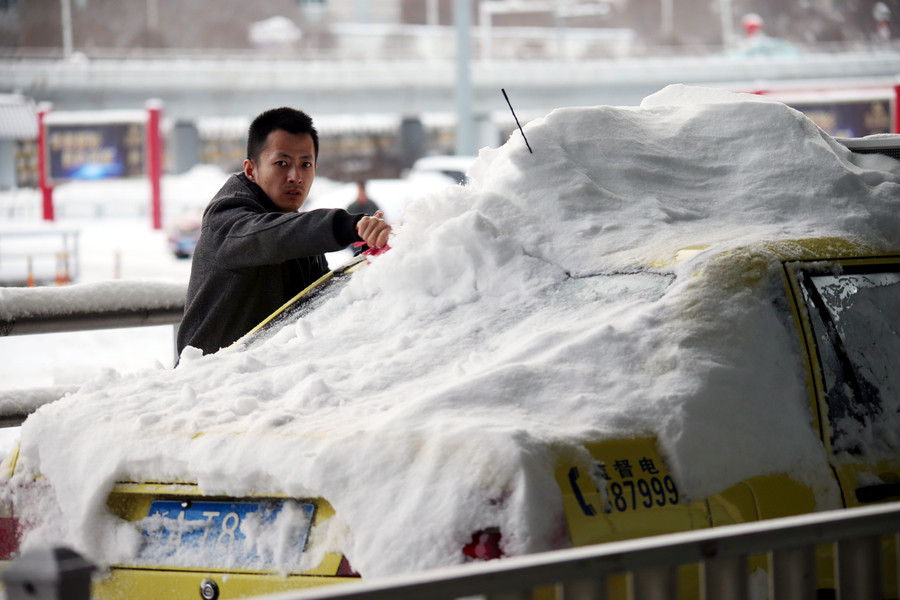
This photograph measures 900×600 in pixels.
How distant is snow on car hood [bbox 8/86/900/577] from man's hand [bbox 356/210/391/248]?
179 mm

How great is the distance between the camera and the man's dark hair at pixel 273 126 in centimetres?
479

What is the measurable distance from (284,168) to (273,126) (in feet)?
0.59

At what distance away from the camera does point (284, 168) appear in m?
4.79

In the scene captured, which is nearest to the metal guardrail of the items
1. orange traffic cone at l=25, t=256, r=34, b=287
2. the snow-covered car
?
orange traffic cone at l=25, t=256, r=34, b=287

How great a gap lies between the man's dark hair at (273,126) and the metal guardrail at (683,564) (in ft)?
9.73

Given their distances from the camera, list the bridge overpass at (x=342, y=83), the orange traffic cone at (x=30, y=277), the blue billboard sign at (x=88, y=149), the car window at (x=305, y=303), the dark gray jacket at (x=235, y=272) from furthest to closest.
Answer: the bridge overpass at (x=342, y=83)
the blue billboard sign at (x=88, y=149)
the orange traffic cone at (x=30, y=277)
the dark gray jacket at (x=235, y=272)
the car window at (x=305, y=303)

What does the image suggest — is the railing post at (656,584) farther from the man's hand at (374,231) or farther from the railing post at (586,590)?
the man's hand at (374,231)

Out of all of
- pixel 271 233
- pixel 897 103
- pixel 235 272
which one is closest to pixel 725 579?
pixel 271 233

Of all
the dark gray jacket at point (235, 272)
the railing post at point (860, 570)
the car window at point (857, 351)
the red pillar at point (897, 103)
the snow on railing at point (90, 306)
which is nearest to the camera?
the railing post at point (860, 570)

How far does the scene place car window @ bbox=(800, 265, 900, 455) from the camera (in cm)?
324

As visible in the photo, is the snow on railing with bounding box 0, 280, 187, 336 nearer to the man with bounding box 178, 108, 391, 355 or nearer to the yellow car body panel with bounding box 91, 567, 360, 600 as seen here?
the man with bounding box 178, 108, 391, 355

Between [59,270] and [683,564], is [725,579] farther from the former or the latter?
[59,270]

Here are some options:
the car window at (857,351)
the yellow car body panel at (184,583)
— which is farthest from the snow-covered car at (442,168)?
the yellow car body panel at (184,583)

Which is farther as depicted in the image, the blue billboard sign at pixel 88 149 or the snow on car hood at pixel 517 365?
the blue billboard sign at pixel 88 149
